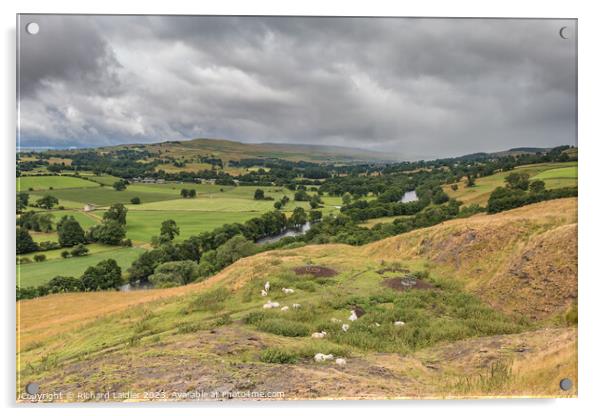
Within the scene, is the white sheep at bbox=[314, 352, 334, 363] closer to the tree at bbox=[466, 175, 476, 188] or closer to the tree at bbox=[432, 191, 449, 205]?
the tree at bbox=[432, 191, 449, 205]

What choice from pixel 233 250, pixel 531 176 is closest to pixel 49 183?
pixel 233 250

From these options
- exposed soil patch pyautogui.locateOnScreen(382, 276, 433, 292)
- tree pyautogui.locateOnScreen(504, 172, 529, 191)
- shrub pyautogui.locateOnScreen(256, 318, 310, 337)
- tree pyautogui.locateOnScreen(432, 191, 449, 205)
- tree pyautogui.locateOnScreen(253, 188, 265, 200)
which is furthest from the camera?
tree pyautogui.locateOnScreen(432, 191, 449, 205)

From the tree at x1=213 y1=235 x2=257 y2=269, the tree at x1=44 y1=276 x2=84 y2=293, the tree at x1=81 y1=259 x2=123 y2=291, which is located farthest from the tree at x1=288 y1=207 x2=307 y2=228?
the tree at x1=44 y1=276 x2=84 y2=293

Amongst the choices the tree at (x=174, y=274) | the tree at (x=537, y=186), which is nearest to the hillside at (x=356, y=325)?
the tree at (x=174, y=274)

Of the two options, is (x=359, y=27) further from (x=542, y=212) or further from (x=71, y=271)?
(x=71, y=271)

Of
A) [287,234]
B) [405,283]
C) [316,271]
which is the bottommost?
[405,283]

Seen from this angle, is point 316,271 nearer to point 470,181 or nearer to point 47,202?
point 470,181
